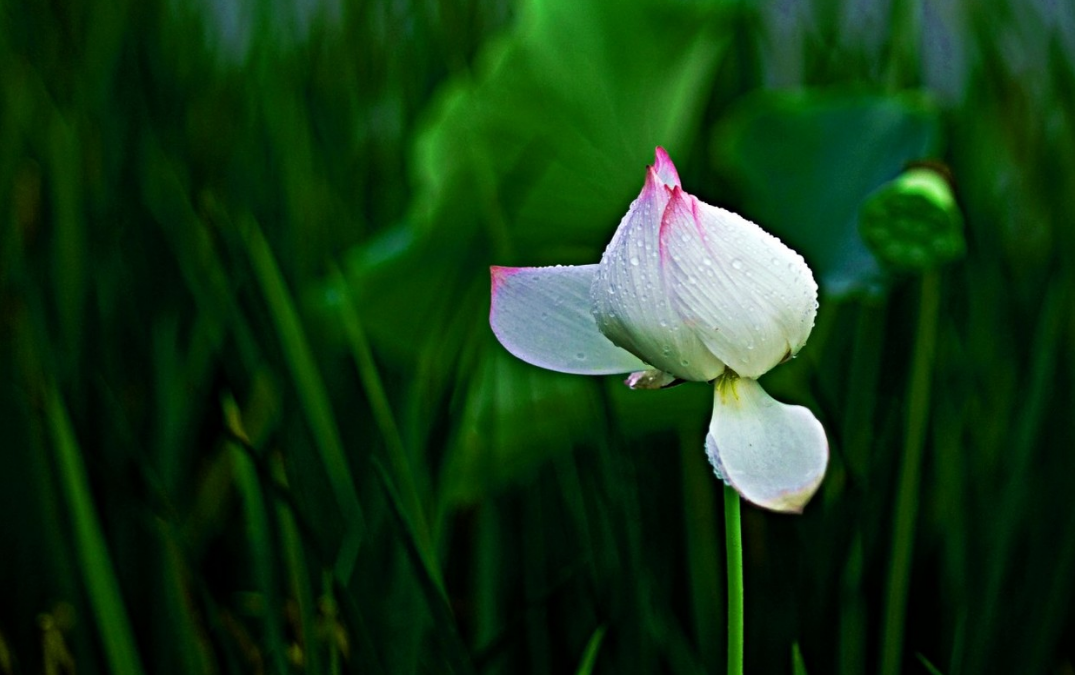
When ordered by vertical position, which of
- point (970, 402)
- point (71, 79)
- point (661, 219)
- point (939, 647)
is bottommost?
point (939, 647)

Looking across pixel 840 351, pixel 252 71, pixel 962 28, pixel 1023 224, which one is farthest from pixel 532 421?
pixel 962 28

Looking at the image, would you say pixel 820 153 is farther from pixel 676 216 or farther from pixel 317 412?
pixel 676 216

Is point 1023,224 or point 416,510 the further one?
point 1023,224

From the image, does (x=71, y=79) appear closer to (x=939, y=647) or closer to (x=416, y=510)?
(x=416, y=510)

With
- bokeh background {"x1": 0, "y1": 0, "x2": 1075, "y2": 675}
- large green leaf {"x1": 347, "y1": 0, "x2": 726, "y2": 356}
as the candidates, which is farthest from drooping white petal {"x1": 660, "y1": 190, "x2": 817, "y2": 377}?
large green leaf {"x1": 347, "y1": 0, "x2": 726, "y2": 356}

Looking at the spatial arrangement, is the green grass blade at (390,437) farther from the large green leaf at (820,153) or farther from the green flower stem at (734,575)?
the large green leaf at (820,153)

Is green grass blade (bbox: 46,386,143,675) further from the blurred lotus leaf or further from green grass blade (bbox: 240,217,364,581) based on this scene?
the blurred lotus leaf
